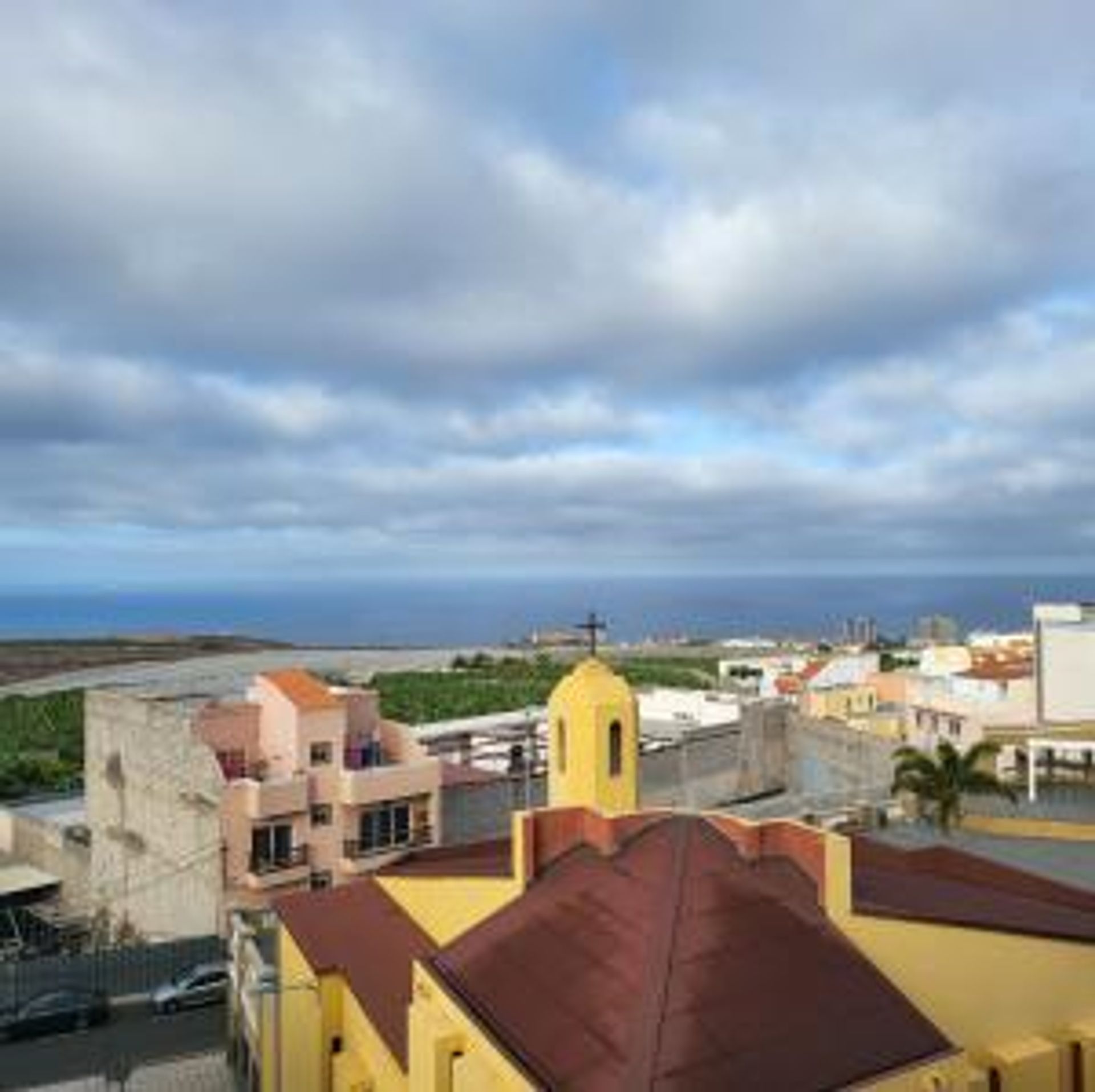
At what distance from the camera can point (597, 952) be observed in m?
18.4

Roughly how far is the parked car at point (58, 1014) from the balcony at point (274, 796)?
7450 mm

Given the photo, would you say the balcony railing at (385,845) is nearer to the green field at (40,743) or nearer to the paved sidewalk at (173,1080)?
the paved sidewalk at (173,1080)

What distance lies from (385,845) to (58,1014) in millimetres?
12486

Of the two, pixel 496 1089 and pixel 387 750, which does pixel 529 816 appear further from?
pixel 387 750

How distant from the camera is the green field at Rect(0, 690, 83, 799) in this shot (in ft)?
223

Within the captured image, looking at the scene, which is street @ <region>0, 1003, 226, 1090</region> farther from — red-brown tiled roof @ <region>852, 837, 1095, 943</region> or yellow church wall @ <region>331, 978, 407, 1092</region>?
red-brown tiled roof @ <region>852, 837, 1095, 943</region>

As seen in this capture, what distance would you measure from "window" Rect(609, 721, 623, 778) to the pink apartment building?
17.7m

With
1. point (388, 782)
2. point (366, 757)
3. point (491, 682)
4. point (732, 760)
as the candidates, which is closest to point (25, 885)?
point (366, 757)

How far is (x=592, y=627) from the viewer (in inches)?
1034

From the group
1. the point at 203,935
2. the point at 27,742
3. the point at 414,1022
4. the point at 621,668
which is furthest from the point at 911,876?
the point at 621,668

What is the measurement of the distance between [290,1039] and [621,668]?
12651 centimetres

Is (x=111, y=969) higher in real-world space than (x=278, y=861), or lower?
lower

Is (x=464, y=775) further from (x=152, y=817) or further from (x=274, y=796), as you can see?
(x=152, y=817)

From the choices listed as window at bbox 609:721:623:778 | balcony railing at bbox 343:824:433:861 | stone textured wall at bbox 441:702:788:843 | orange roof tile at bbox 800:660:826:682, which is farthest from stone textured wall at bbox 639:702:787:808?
window at bbox 609:721:623:778
